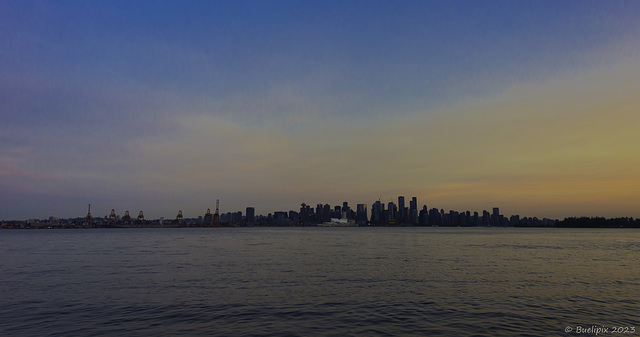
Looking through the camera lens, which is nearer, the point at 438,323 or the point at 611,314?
the point at 438,323

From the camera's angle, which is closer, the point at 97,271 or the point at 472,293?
the point at 472,293

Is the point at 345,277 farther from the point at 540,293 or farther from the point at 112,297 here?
the point at 112,297

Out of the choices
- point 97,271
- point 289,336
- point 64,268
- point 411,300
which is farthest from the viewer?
point 64,268

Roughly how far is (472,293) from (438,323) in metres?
12.3

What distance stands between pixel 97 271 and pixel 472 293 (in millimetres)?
47794

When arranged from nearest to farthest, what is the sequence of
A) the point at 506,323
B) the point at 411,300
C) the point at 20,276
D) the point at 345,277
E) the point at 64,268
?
1. the point at 506,323
2. the point at 411,300
3. the point at 345,277
4. the point at 20,276
5. the point at 64,268

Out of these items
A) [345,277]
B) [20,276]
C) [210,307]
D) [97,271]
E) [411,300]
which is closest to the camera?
[210,307]

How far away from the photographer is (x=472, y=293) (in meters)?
37.1

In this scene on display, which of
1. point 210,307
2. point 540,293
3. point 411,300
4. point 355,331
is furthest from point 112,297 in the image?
point 540,293

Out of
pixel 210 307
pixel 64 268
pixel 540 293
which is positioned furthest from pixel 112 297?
pixel 540 293

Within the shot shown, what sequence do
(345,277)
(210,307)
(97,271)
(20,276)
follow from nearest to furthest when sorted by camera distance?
(210,307)
(345,277)
(20,276)
(97,271)

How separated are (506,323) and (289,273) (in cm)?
2978

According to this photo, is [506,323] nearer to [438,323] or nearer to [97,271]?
[438,323]

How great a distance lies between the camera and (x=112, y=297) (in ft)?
118
